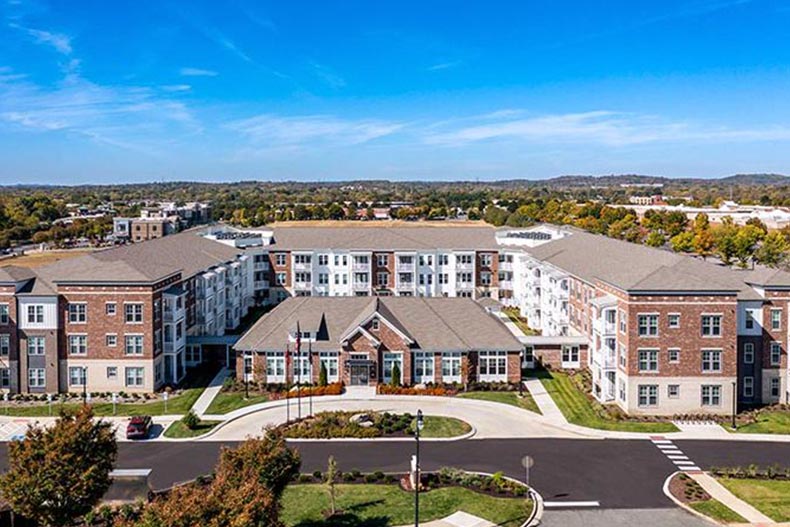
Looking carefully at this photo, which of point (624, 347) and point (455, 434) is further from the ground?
point (624, 347)

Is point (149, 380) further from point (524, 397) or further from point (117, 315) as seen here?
point (524, 397)

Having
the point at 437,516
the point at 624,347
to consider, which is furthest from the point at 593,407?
the point at 437,516

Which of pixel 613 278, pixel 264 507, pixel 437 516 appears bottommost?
pixel 437 516

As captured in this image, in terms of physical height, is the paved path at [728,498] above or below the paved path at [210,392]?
below

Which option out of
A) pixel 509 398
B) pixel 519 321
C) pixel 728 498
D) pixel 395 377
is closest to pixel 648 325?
pixel 509 398

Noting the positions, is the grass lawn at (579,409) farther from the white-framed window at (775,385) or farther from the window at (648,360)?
the white-framed window at (775,385)

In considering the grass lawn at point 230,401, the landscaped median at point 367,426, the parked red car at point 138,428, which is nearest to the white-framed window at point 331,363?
the grass lawn at point 230,401

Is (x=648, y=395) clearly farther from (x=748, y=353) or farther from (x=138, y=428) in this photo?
(x=138, y=428)
